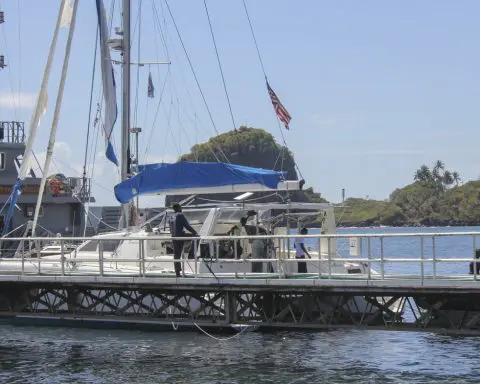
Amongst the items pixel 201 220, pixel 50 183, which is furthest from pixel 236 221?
pixel 50 183

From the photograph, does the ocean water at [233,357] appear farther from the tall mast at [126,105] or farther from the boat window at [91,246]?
the tall mast at [126,105]

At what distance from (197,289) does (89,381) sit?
2.89 meters

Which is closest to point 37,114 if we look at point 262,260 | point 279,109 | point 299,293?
point 279,109

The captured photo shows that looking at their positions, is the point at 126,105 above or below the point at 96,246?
above

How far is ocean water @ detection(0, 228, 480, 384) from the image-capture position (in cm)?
2020

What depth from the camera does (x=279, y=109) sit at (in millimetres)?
26938

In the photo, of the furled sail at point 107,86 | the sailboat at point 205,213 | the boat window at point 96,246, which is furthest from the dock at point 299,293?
the furled sail at point 107,86

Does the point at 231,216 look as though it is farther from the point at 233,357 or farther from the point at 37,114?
the point at 37,114

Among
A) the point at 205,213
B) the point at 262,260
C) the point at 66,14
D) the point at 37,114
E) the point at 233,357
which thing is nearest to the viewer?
the point at 262,260

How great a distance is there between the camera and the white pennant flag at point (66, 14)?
2619 centimetres

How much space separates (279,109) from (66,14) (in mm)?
6305

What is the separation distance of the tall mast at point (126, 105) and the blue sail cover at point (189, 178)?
8.55 feet

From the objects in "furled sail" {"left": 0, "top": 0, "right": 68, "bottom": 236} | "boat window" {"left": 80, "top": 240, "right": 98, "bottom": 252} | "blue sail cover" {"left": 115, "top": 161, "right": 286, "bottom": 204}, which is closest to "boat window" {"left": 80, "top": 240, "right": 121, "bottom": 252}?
"boat window" {"left": 80, "top": 240, "right": 98, "bottom": 252}

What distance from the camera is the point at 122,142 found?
28188mm
